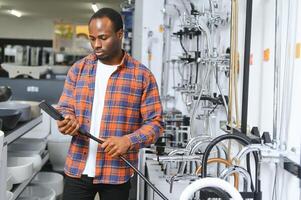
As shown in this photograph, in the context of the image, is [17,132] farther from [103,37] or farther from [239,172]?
[239,172]

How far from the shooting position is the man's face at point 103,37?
1634 mm

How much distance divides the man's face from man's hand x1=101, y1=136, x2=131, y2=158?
0.38m

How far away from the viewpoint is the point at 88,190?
1.71 m

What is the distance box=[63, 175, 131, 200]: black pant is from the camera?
169 cm

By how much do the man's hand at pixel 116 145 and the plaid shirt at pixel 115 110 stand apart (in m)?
0.09

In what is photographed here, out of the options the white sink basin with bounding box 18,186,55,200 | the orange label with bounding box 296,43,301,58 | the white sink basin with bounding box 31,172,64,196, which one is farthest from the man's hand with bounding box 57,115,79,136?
the white sink basin with bounding box 31,172,64,196

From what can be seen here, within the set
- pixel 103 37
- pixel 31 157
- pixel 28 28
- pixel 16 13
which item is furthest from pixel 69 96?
pixel 28 28

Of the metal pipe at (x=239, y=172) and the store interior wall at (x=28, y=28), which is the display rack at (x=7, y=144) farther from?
the store interior wall at (x=28, y=28)

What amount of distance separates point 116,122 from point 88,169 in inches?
9.6

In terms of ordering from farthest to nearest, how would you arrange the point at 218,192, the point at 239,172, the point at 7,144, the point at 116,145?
the point at 7,144, the point at 116,145, the point at 239,172, the point at 218,192

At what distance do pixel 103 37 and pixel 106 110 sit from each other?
0.32 metres

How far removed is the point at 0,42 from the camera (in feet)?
39.5

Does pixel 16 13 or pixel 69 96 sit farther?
pixel 16 13

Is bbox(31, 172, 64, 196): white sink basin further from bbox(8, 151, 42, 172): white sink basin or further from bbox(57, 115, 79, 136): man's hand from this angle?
bbox(57, 115, 79, 136): man's hand
